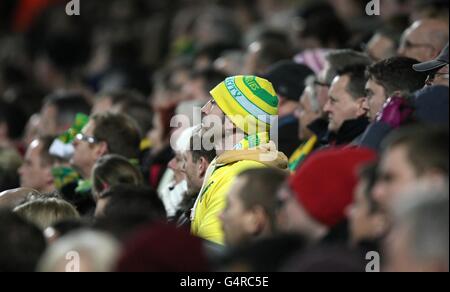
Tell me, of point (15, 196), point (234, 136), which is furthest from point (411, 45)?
point (15, 196)

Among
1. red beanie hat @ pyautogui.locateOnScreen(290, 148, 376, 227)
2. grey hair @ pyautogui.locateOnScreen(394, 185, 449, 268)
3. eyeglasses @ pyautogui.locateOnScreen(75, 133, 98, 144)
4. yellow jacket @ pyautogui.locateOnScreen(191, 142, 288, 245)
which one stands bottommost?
grey hair @ pyautogui.locateOnScreen(394, 185, 449, 268)

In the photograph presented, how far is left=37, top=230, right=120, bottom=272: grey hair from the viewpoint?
4875 mm

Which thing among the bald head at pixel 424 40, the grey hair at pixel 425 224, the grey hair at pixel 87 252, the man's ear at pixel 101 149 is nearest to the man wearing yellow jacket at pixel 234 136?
the grey hair at pixel 87 252

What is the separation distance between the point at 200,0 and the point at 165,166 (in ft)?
23.7

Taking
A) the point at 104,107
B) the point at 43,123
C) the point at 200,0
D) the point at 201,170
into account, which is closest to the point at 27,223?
the point at 201,170

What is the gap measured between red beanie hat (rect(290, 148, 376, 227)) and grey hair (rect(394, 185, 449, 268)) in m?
0.57

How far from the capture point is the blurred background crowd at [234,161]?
4.80m

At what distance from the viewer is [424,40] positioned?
8484 mm

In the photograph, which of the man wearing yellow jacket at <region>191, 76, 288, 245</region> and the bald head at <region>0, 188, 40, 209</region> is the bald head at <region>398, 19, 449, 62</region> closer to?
the man wearing yellow jacket at <region>191, 76, 288, 245</region>

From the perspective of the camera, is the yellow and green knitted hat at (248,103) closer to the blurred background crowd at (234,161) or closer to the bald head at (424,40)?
the blurred background crowd at (234,161)

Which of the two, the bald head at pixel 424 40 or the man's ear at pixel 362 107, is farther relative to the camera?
the bald head at pixel 424 40

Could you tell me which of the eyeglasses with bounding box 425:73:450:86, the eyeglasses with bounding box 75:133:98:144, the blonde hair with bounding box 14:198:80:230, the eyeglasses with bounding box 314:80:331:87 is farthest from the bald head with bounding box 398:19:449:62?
the blonde hair with bounding box 14:198:80:230

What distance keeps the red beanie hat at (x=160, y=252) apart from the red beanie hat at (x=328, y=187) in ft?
1.85
